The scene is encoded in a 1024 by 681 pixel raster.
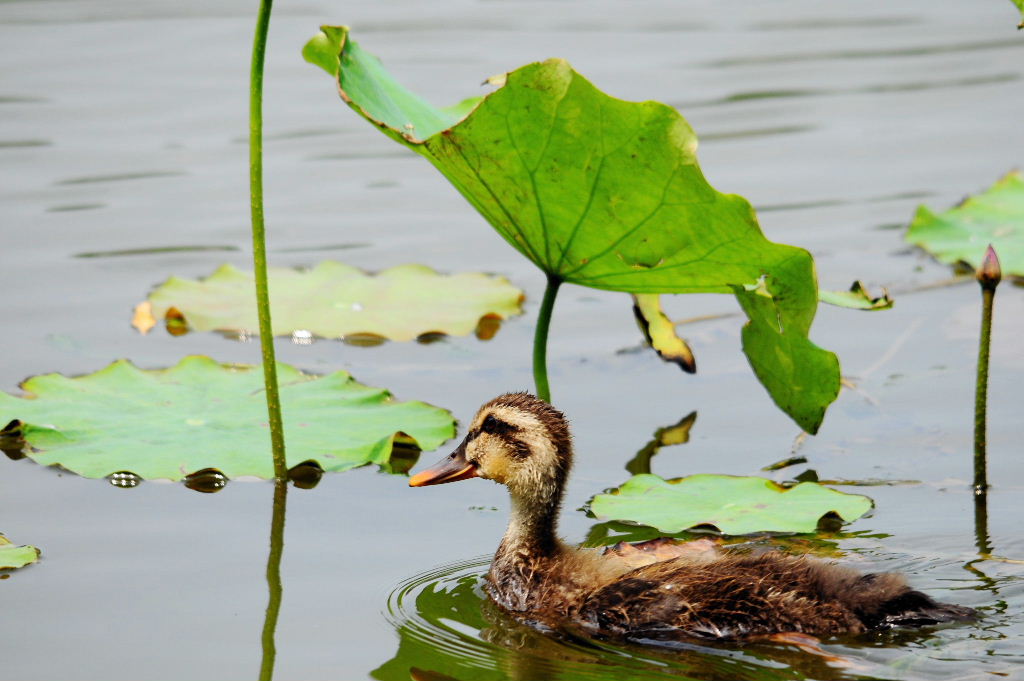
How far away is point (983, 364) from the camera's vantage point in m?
5.93

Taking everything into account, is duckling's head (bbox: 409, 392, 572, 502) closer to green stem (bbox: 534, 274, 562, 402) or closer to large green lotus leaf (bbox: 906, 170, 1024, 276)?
green stem (bbox: 534, 274, 562, 402)

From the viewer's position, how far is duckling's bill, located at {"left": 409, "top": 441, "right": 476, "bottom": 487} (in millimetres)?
5805

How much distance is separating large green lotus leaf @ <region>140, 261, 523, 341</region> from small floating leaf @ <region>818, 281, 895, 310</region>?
2.49 metres

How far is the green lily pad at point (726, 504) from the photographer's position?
18.5 ft

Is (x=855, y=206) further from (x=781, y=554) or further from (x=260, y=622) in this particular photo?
(x=260, y=622)

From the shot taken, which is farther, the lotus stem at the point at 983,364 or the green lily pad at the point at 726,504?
the lotus stem at the point at 983,364

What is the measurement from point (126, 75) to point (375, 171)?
320 cm

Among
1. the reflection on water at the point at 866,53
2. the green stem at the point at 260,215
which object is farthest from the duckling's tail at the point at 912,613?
the reflection on water at the point at 866,53

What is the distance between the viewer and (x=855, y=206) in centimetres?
1012

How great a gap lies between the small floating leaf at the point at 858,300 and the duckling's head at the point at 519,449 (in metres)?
1.11

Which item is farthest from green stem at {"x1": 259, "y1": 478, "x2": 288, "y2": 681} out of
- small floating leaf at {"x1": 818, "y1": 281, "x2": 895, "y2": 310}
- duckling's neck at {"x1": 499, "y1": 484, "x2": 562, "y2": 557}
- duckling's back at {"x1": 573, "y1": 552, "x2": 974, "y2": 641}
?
small floating leaf at {"x1": 818, "y1": 281, "x2": 895, "y2": 310}

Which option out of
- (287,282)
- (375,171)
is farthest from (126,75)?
(287,282)

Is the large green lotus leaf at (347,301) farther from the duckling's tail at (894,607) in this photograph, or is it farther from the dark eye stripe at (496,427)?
the duckling's tail at (894,607)

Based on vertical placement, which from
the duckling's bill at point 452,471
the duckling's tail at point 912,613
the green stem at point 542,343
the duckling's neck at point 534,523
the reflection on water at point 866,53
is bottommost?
the duckling's tail at point 912,613
